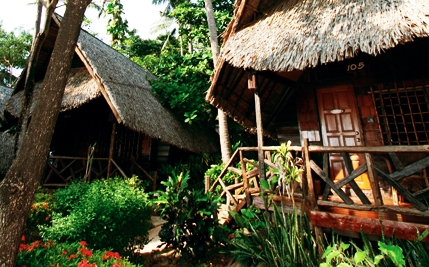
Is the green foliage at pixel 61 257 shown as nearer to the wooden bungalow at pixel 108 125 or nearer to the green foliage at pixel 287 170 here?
the green foliage at pixel 287 170

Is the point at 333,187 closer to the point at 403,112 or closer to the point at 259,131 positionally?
the point at 259,131

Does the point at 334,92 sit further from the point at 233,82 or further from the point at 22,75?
the point at 22,75

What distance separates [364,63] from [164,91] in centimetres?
661

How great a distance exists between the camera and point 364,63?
5219 millimetres

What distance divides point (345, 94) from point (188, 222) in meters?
4.48

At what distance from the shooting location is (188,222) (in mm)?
3910

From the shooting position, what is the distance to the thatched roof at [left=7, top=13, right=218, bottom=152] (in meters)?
6.67

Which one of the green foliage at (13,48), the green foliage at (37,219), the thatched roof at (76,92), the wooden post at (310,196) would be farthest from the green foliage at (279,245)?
the green foliage at (13,48)

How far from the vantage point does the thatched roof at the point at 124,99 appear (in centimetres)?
667

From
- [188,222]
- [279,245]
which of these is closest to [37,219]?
[188,222]

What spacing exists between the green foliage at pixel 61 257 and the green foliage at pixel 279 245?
1.64m

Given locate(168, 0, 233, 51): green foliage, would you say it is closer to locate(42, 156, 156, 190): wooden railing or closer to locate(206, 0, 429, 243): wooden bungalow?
locate(206, 0, 429, 243): wooden bungalow

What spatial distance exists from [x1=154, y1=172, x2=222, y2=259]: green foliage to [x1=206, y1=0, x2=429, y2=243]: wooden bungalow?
1.01 m

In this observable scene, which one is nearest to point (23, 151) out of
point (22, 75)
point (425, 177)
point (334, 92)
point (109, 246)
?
point (109, 246)
